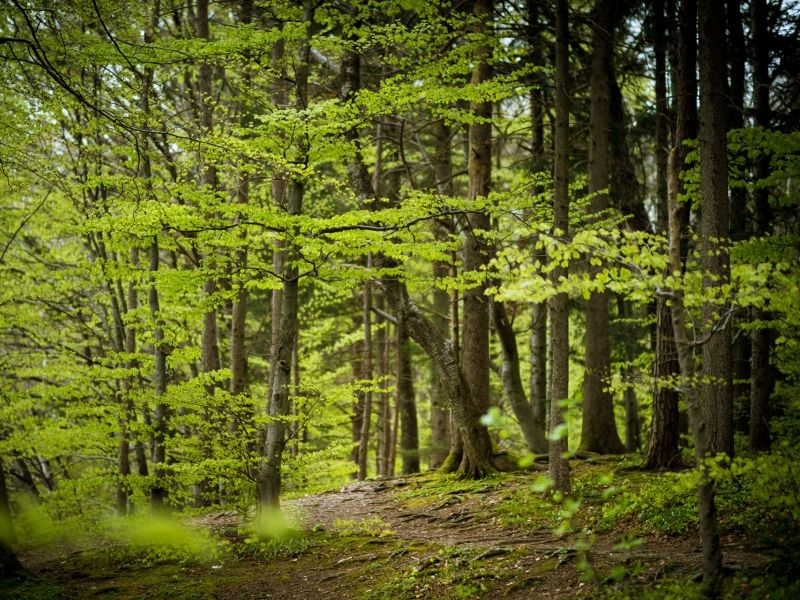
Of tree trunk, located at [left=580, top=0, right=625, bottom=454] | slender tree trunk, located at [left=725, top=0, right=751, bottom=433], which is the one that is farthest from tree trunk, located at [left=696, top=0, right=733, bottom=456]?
tree trunk, located at [left=580, top=0, right=625, bottom=454]

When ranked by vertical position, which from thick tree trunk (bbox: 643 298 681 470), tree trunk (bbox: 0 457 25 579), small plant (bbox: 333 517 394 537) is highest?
thick tree trunk (bbox: 643 298 681 470)

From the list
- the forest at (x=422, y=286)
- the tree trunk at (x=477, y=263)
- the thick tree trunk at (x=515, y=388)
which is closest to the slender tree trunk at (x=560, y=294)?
the forest at (x=422, y=286)

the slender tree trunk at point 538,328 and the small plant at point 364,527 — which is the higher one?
the slender tree trunk at point 538,328

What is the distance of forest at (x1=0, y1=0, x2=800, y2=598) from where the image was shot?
5344 millimetres

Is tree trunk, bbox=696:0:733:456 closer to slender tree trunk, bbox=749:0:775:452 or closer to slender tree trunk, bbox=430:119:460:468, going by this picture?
slender tree trunk, bbox=749:0:775:452

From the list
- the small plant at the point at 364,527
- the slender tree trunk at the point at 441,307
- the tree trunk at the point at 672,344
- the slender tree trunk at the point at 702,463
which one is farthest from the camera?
the slender tree trunk at the point at 441,307

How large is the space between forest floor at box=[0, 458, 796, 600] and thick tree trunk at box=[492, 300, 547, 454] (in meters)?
1.54

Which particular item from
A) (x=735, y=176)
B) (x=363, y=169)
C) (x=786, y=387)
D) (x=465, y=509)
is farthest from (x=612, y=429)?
(x=363, y=169)

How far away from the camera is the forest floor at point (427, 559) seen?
17.6ft

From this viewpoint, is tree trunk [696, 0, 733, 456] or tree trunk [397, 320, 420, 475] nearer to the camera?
tree trunk [696, 0, 733, 456]

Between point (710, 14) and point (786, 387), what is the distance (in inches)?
281

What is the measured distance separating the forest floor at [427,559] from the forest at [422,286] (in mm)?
48

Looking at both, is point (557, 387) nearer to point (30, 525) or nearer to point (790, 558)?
point (790, 558)

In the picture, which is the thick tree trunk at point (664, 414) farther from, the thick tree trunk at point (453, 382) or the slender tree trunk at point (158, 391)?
the slender tree trunk at point (158, 391)
